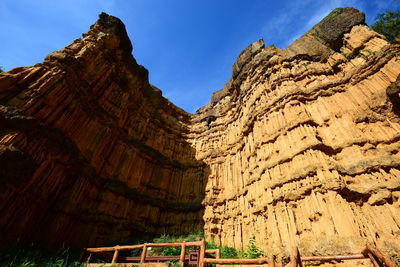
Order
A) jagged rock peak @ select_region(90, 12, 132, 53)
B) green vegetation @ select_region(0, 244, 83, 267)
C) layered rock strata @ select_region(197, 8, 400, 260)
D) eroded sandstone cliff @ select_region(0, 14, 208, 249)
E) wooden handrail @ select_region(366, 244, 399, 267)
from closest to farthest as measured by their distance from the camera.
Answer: wooden handrail @ select_region(366, 244, 399, 267) < green vegetation @ select_region(0, 244, 83, 267) < layered rock strata @ select_region(197, 8, 400, 260) < eroded sandstone cliff @ select_region(0, 14, 208, 249) < jagged rock peak @ select_region(90, 12, 132, 53)

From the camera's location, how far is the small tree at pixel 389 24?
26.2 m

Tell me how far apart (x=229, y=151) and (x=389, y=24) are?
27430mm

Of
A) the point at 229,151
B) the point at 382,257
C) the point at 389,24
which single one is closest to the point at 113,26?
the point at 229,151

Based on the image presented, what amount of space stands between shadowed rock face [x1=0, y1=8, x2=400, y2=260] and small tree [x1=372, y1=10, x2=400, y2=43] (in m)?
8.07

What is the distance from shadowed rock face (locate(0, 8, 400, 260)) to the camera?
12250mm

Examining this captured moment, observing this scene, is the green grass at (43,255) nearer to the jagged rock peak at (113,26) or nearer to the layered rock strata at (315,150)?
the layered rock strata at (315,150)

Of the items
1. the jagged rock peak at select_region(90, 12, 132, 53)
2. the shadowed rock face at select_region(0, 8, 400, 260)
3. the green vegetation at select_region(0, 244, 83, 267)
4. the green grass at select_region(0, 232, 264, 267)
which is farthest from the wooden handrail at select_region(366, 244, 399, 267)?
the jagged rock peak at select_region(90, 12, 132, 53)

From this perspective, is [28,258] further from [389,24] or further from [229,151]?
[389,24]

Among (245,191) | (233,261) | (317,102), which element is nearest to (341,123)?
(317,102)

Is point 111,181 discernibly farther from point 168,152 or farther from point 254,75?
point 254,75

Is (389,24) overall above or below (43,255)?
above

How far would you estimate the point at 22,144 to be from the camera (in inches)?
487

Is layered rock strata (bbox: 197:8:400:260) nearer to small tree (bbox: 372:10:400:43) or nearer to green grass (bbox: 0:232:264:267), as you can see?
green grass (bbox: 0:232:264:267)

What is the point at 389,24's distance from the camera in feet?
87.8
